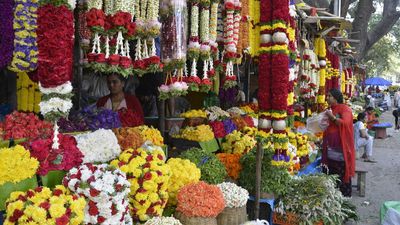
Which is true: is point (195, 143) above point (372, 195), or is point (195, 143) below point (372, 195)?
above

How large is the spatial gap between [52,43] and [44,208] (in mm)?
1164

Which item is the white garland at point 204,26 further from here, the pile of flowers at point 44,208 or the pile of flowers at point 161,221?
the pile of flowers at point 44,208

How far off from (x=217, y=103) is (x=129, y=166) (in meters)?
4.97

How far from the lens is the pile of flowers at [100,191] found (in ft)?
10.1

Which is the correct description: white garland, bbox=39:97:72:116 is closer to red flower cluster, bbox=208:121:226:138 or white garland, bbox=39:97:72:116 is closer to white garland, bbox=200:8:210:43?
white garland, bbox=200:8:210:43

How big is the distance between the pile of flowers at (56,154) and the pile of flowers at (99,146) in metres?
0.13

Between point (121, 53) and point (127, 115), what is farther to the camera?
point (127, 115)

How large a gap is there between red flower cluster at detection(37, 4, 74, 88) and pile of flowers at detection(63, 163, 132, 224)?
2.49 ft

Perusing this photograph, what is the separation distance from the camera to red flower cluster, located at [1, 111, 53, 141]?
3561 millimetres

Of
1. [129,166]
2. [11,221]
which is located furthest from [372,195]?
[11,221]

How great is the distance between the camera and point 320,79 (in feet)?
34.2

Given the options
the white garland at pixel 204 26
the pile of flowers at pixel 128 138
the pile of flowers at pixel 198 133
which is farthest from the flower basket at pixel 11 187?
the pile of flowers at pixel 198 133

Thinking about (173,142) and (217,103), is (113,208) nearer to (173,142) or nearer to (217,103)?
(173,142)

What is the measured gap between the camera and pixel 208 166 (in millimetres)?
4926
